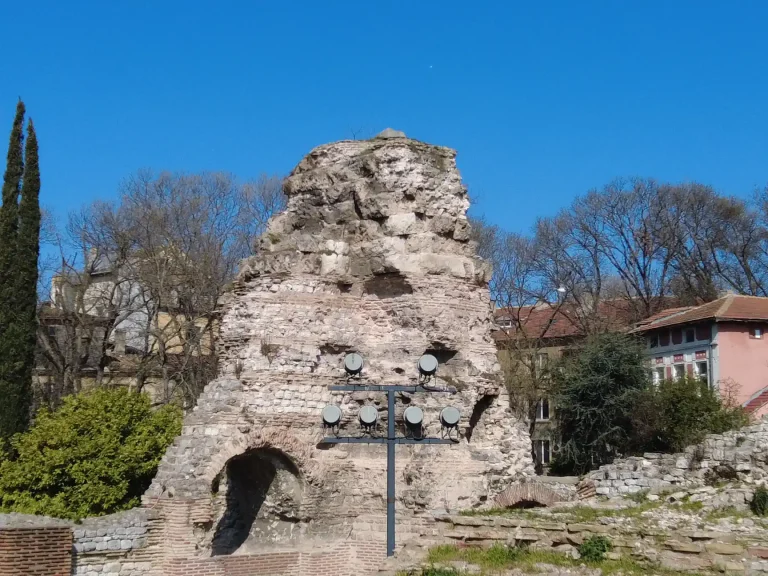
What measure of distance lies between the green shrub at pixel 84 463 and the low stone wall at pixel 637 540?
7687 mm

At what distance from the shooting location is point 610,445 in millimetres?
29641

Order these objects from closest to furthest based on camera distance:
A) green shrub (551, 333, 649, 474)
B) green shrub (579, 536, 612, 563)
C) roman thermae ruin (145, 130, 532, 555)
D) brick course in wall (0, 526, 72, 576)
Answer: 1. green shrub (579, 536, 612, 563)
2. brick course in wall (0, 526, 72, 576)
3. roman thermae ruin (145, 130, 532, 555)
4. green shrub (551, 333, 649, 474)

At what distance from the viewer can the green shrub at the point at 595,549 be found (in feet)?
41.8

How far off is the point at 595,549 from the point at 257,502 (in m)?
7.42

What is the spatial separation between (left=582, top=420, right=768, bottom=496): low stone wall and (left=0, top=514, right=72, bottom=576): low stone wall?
10.9 meters

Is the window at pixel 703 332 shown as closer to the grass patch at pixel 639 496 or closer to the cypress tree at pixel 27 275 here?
the grass patch at pixel 639 496

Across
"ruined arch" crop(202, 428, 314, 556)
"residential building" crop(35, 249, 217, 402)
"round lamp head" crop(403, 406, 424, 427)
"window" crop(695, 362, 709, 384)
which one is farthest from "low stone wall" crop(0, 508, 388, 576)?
"window" crop(695, 362, 709, 384)

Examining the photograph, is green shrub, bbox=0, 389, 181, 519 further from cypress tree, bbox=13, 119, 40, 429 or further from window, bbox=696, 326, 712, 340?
window, bbox=696, 326, 712, 340

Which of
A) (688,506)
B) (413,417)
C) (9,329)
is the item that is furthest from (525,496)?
(9,329)

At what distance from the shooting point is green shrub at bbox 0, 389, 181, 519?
61.7ft

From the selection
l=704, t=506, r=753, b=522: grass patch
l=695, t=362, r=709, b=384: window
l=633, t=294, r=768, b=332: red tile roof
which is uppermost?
l=633, t=294, r=768, b=332: red tile roof

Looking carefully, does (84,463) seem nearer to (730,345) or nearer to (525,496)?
(525,496)

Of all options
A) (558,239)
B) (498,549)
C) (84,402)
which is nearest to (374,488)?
(498,549)

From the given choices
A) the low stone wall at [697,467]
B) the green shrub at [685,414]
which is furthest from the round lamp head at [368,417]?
the green shrub at [685,414]
